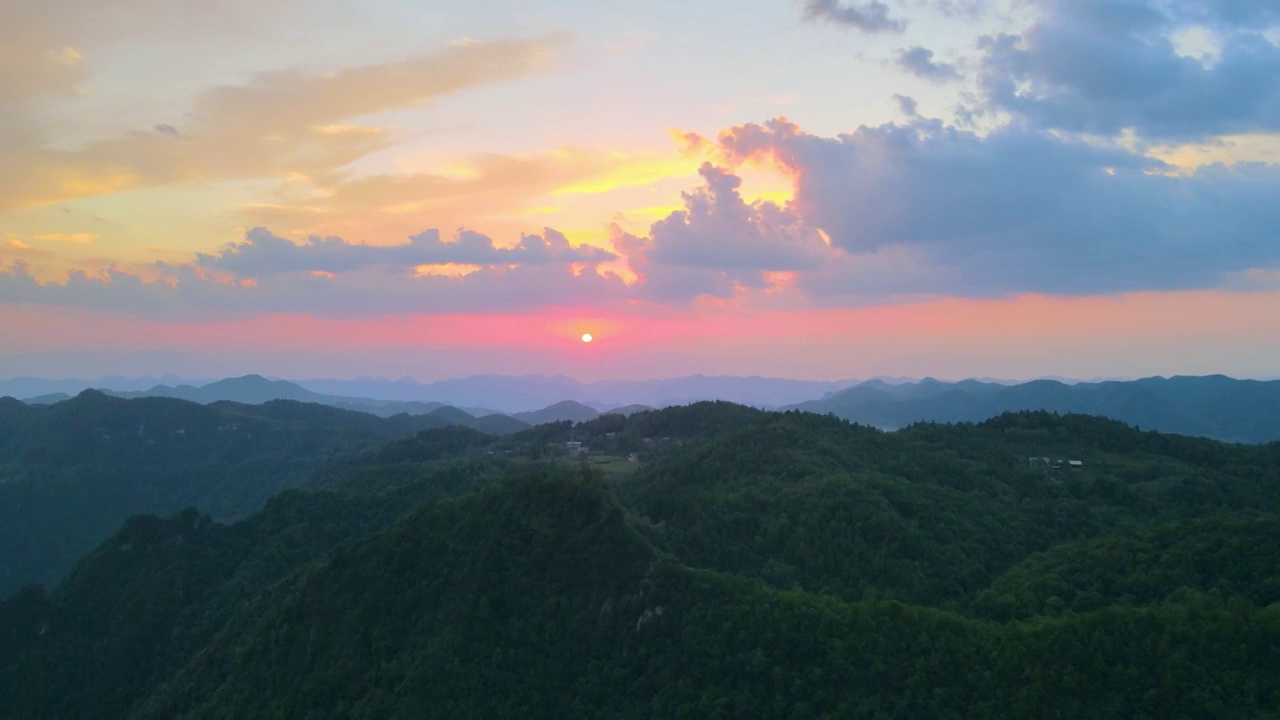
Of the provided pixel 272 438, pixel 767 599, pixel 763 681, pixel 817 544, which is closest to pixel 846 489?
pixel 817 544

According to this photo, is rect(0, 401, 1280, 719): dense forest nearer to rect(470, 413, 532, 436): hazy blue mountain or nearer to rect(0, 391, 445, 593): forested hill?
rect(0, 391, 445, 593): forested hill

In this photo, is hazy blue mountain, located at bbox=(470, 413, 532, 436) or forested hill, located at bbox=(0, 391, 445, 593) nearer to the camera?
forested hill, located at bbox=(0, 391, 445, 593)

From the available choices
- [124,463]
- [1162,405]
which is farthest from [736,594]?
[1162,405]

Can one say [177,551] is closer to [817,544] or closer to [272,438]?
[817,544]

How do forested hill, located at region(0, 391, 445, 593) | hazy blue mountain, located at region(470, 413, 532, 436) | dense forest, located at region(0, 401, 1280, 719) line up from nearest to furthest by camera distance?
dense forest, located at region(0, 401, 1280, 719) → forested hill, located at region(0, 391, 445, 593) → hazy blue mountain, located at region(470, 413, 532, 436)

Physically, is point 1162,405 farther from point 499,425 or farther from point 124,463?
point 124,463

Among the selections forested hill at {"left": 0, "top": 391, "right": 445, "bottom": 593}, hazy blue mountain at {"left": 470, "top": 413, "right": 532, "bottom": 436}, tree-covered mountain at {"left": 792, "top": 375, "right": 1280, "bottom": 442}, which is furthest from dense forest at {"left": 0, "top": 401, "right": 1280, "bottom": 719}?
tree-covered mountain at {"left": 792, "top": 375, "right": 1280, "bottom": 442}
